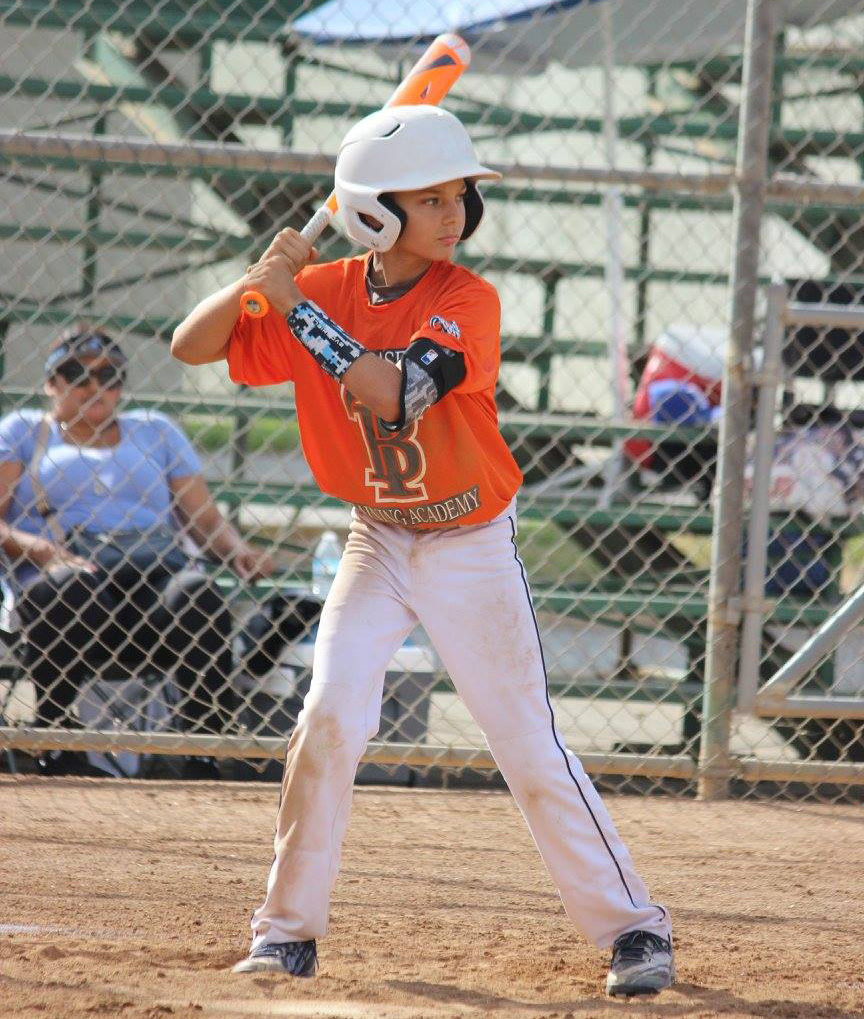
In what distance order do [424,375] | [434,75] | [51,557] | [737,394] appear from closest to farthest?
[424,375] < [434,75] < [737,394] < [51,557]

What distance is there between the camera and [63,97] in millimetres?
7211

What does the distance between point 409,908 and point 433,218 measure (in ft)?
→ 5.72

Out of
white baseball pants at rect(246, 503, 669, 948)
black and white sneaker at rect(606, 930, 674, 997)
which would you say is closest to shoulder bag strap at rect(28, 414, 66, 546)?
white baseball pants at rect(246, 503, 669, 948)

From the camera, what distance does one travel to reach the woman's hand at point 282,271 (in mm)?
2676

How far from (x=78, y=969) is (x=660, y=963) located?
1.19 meters

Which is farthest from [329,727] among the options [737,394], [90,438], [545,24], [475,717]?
[545,24]

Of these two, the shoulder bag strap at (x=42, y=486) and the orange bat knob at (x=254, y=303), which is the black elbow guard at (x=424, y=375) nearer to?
the orange bat knob at (x=254, y=303)

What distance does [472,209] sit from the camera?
9.41ft

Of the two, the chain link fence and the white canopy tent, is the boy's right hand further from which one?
the white canopy tent

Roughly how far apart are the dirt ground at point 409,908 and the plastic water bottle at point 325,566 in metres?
0.87

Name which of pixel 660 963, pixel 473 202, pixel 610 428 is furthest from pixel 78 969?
pixel 610 428

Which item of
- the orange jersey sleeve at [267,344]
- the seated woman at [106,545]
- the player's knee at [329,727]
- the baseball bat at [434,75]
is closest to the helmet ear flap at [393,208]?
the orange jersey sleeve at [267,344]

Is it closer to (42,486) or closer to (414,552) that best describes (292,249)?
(414,552)

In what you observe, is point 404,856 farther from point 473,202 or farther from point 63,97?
point 63,97
